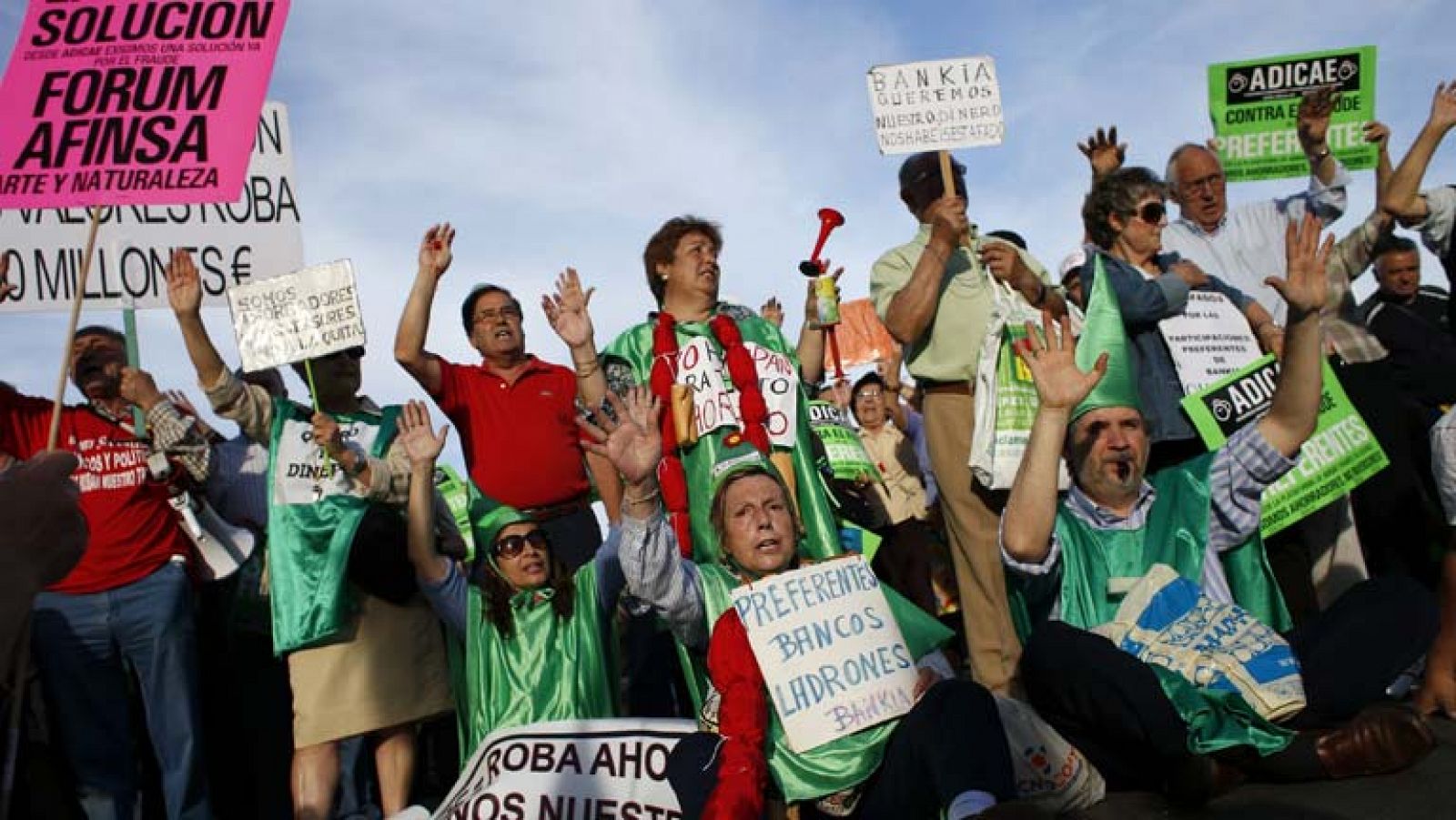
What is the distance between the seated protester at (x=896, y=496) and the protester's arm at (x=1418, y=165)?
2.67 metres

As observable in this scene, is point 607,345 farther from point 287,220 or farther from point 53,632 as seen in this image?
point 53,632

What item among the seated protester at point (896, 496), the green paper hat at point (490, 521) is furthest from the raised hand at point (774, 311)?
the green paper hat at point (490, 521)

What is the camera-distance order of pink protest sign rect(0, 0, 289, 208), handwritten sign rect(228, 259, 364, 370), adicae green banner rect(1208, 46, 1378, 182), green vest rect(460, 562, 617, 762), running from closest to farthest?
pink protest sign rect(0, 0, 289, 208), green vest rect(460, 562, 617, 762), handwritten sign rect(228, 259, 364, 370), adicae green banner rect(1208, 46, 1378, 182)

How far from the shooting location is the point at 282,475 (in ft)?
15.9

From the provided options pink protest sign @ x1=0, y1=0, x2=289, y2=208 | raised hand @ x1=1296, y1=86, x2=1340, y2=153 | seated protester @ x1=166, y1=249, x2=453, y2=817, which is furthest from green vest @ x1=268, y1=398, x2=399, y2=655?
raised hand @ x1=1296, y1=86, x2=1340, y2=153

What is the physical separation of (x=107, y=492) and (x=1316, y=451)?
433cm

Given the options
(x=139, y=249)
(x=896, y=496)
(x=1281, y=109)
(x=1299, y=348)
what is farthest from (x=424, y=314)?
(x=1281, y=109)

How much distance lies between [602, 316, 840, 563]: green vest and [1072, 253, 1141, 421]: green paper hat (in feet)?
3.96

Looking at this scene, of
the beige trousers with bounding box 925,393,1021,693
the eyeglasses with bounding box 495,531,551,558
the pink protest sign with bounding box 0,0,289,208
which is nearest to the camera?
the pink protest sign with bounding box 0,0,289,208

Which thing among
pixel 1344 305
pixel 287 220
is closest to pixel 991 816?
pixel 1344 305

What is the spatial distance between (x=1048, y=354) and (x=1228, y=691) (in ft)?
3.15

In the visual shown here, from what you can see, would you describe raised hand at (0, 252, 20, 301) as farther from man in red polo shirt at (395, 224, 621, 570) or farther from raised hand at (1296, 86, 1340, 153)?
raised hand at (1296, 86, 1340, 153)

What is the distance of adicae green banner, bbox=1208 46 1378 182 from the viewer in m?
6.99

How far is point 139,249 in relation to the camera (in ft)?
18.5
